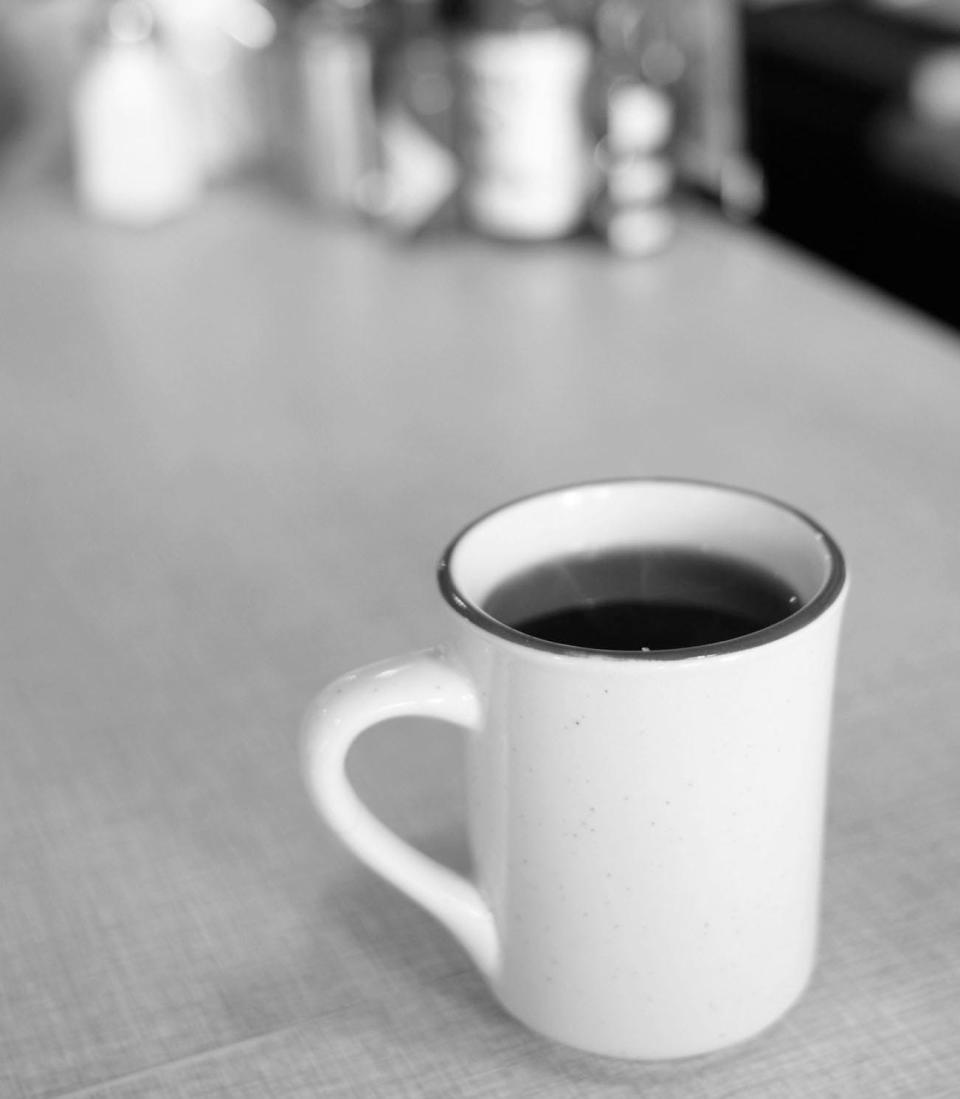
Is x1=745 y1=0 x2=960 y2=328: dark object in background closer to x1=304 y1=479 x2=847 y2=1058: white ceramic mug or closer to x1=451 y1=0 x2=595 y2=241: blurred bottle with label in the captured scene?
x1=451 y1=0 x2=595 y2=241: blurred bottle with label

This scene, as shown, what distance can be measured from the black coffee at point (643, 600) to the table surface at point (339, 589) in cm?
10

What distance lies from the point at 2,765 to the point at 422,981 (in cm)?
19

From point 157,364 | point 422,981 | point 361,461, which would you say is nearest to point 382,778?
point 422,981

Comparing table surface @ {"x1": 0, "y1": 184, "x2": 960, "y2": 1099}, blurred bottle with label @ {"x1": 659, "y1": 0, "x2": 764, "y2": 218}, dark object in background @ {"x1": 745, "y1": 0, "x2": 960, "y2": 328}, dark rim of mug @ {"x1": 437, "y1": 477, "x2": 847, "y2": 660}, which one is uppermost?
dark rim of mug @ {"x1": 437, "y1": 477, "x2": 847, "y2": 660}

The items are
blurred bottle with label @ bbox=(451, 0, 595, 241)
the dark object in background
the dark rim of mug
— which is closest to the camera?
the dark rim of mug

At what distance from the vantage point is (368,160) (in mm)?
1111

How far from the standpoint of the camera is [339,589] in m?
0.65

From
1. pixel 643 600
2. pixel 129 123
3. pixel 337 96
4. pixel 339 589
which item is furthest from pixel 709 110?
pixel 643 600

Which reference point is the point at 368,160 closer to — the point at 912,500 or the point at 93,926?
the point at 912,500

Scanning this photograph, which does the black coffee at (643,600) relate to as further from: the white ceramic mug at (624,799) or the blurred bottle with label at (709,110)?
the blurred bottle with label at (709,110)

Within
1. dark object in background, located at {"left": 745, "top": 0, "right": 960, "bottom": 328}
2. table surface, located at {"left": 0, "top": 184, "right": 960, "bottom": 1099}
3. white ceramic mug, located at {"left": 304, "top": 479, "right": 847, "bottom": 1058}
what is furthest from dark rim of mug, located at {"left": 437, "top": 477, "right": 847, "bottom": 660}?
dark object in background, located at {"left": 745, "top": 0, "right": 960, "bottom": 328}

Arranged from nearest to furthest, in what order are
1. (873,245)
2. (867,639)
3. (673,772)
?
(673,772)
(867,639)
(873,245)

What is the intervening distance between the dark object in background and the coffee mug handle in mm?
1315

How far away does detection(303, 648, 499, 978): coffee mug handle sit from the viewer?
37cm
